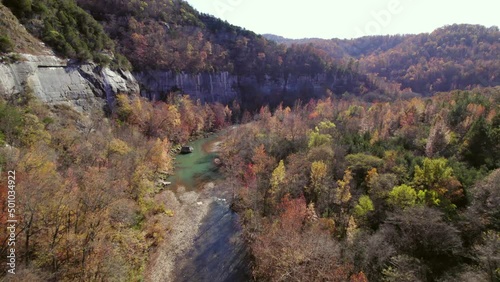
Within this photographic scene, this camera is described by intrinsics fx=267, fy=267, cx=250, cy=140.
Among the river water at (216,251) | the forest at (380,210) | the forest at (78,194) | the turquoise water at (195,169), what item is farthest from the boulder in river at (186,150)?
the forest at (380,210)

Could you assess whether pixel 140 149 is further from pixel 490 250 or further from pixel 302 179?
pixel 490 250

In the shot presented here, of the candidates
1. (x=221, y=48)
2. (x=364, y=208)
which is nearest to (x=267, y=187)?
(x=364, y=208)

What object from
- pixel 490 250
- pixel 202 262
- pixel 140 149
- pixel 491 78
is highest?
pixel 491 78

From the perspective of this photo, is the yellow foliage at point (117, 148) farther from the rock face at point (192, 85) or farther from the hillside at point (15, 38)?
the rock face at point (192, 85)

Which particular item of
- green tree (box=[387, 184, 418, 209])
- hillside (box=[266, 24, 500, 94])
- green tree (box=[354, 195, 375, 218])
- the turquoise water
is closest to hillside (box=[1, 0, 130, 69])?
the turquoise water

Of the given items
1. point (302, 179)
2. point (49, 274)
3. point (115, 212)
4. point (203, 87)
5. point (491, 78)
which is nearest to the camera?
point (49, 274)

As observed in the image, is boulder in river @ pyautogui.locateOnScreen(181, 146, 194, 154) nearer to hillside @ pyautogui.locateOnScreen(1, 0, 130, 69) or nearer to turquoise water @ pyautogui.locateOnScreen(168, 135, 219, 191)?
turquoise water @ pyautogui.locateOnScreen(168, 135, 219, 191)

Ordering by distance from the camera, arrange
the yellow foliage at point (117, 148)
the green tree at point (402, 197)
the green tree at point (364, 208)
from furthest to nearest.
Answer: the yellow foliage at point (117, 148) → the green tree at point (364, 208) → the green tree at point (402, 197)

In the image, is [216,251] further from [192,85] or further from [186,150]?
[192,85]

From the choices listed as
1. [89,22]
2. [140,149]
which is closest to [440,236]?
[140,149]
